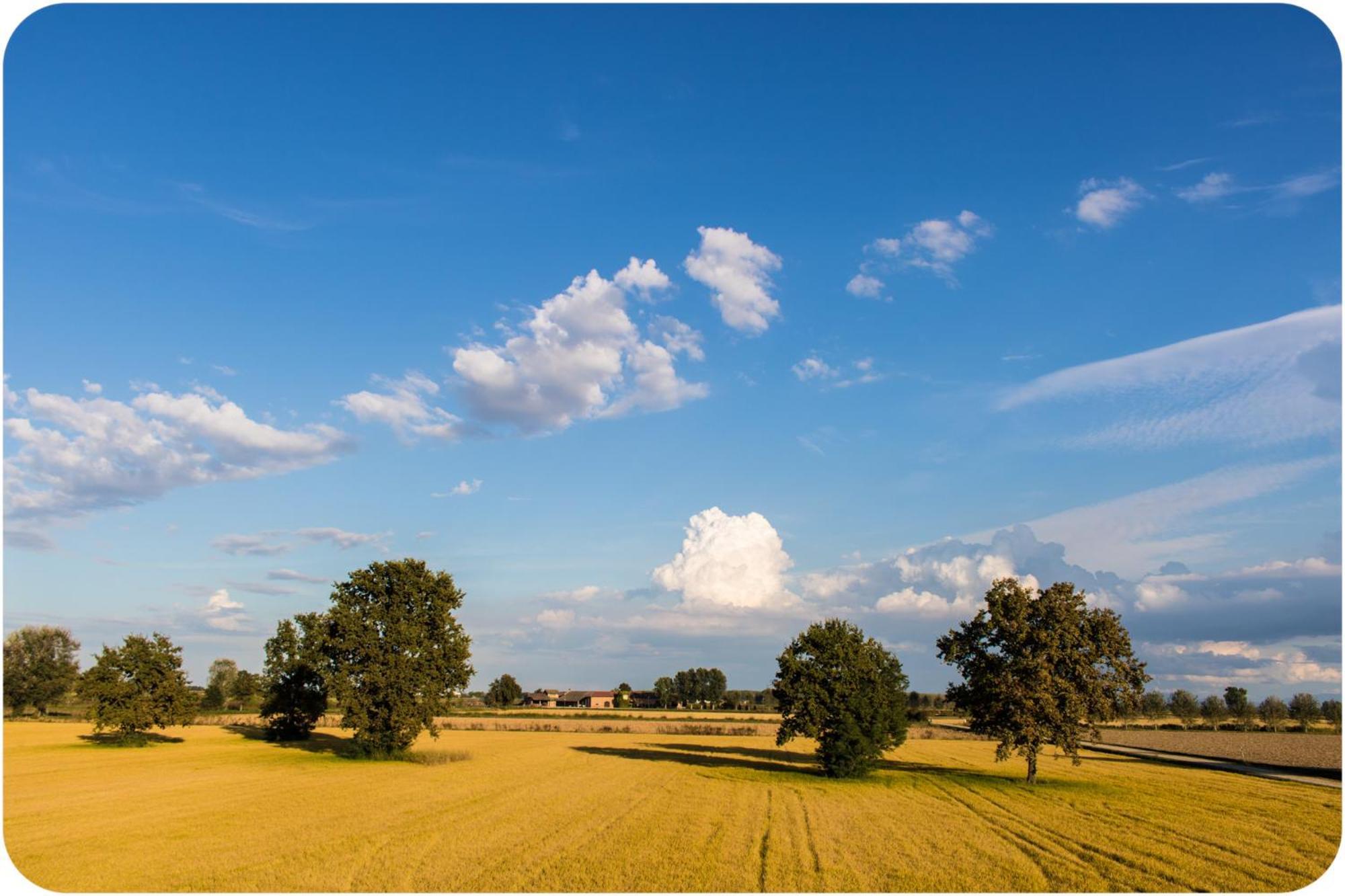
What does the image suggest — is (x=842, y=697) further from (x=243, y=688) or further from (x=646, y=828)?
(x=243, y=688)

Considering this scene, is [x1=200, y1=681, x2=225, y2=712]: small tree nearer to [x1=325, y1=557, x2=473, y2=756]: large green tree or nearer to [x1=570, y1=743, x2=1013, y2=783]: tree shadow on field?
[x1=570, y1=743, x2=1013, y2=783]: tree shadow on field

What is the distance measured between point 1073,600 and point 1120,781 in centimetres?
1267

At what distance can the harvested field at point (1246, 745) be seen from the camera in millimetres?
78875

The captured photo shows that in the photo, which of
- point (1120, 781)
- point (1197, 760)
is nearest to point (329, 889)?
point (1120, 781)

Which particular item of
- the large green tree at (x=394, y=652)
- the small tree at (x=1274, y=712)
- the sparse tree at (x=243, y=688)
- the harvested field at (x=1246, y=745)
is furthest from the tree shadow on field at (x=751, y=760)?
the small tree at (x=1274, y=712)

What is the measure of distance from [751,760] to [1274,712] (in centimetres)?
18115

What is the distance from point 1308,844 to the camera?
31.2 meters

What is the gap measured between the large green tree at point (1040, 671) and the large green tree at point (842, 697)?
5336 mm

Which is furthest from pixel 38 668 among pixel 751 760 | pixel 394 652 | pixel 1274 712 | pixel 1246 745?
pixel 1274 712

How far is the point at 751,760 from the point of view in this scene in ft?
224

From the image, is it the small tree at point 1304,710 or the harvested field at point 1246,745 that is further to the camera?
the small tree at point 1304,710

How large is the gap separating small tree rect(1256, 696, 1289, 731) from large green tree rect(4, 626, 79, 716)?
239097mm

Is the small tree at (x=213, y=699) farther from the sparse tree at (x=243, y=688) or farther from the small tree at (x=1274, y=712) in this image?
the small tree at (x=1274, y=712)

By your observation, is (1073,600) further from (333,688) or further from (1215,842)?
(333,688)
